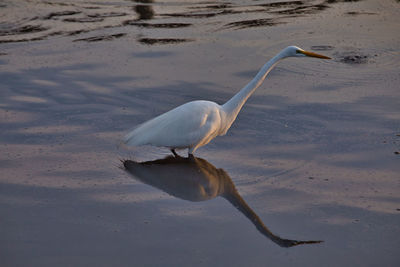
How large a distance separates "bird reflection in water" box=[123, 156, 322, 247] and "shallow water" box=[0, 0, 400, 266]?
0.02 metres

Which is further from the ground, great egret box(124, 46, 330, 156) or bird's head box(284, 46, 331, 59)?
bird's head box(284, 46, 331, 59)

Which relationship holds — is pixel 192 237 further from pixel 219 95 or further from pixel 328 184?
pixel 219 95

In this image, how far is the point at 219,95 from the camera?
6.95 metres

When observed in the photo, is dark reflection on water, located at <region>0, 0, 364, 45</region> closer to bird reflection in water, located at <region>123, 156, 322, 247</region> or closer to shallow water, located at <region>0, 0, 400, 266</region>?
shallow water, located at <region>0, 0, 400, 266</region>

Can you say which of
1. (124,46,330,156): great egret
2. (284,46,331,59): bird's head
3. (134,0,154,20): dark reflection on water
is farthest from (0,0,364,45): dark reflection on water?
(284,46,331,59): bird's head

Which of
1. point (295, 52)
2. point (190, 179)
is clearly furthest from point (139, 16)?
point (190, 179)

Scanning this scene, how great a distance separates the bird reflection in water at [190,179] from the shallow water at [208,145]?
0.02 m

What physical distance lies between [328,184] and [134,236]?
1.84m

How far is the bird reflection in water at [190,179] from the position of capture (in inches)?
188

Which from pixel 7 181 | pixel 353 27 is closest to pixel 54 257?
pixel 7 181

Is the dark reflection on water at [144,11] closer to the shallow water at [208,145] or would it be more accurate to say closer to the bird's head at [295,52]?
the shallow water at [208,145]

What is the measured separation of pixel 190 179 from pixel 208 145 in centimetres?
82

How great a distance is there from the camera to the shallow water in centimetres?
410

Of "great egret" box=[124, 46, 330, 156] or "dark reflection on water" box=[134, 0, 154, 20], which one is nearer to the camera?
"great egret" box=[124, 46, 330, 156]
